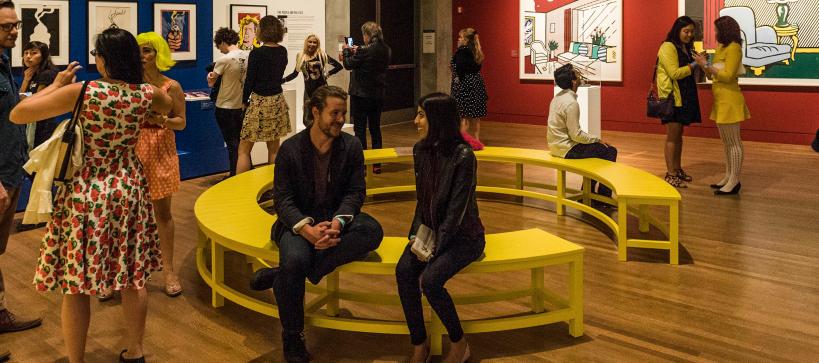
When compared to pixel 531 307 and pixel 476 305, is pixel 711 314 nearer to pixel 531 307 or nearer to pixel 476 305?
pixel 531 307

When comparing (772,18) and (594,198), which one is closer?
(594,198)

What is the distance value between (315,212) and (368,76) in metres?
4.81

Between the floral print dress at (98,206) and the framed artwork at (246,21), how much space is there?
6444 millimetres

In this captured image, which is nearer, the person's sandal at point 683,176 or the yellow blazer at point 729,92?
the yellow blazer at point 729,92

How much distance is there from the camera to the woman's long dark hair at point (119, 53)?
3.37 m

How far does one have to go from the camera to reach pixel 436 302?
3721mm

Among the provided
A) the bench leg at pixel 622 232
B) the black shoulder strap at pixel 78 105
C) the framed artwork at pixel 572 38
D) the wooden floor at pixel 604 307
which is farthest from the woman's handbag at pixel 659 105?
the black shoulder strap at pixel 78 105

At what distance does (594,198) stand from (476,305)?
2.78 metres

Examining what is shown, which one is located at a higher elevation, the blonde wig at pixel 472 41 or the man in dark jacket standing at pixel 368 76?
the blonde wig at pixel 472 41

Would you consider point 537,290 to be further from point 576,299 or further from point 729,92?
point 729,92

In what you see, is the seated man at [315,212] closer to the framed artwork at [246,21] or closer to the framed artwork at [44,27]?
the framed artwork at [44,27]

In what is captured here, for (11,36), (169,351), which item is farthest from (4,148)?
(169,351)

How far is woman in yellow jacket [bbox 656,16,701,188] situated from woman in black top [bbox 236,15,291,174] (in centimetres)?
361

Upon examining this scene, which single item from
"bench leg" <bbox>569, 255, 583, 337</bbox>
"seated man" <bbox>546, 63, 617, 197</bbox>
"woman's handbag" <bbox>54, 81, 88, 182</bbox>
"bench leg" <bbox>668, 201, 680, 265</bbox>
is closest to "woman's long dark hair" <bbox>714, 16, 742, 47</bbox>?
"seated man" <bbox>546, 63, 617, 197</bbox>
